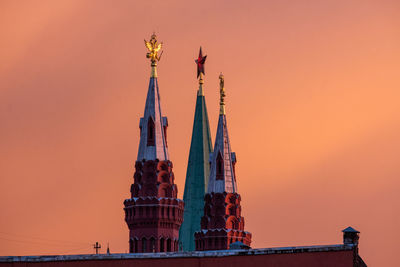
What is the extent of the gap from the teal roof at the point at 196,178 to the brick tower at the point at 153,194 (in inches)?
452

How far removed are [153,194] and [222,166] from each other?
7.78 metres

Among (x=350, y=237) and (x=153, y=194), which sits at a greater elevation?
(x=153, y=194)

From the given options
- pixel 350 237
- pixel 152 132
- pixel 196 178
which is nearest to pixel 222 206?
pixel 152 132

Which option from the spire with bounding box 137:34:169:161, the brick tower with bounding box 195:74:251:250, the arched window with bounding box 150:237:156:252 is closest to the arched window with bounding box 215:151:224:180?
the brick tower with bounding box 195:74:251:250

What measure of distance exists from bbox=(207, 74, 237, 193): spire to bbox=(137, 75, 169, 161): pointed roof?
553cm

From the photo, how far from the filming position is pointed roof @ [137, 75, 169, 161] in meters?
90.9

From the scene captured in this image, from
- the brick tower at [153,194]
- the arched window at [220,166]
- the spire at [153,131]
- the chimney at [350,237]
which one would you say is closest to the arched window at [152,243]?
the brick tower at [153,194]

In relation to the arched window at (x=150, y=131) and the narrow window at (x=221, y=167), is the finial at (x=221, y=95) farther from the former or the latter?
the arched window at (x=150, y=131)

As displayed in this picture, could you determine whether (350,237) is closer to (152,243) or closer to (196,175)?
(152,243)

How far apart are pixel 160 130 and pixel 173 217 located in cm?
594

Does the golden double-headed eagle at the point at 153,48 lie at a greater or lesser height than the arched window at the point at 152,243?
greater

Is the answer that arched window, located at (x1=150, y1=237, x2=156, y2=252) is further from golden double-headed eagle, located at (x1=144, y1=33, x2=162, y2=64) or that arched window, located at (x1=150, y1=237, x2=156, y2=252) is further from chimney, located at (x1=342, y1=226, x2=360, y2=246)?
chimney, located at (x1=342, y1=226, x2=360, y2=246)

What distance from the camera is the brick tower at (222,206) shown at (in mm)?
93625

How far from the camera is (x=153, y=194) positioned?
89.9 meters
